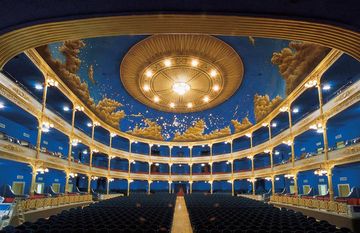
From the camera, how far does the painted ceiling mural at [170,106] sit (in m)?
22.8

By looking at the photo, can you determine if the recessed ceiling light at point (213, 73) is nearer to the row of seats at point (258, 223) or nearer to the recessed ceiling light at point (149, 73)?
the recessed ceiling light at point (149, 73)

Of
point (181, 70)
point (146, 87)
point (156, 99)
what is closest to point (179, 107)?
point (156, 99)

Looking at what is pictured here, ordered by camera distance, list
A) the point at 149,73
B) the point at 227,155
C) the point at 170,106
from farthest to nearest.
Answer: the point at 170,106, the point at 227,155, the point at 149,73

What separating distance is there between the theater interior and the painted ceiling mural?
0.19 meters

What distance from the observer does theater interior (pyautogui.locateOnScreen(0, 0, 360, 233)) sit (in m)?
6.23

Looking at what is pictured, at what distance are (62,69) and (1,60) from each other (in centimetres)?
1627

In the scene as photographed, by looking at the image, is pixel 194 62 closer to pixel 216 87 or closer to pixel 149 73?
pixel 149 73

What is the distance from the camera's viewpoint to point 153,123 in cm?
4638

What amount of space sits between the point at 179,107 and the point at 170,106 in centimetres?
164

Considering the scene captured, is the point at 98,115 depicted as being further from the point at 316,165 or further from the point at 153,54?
the point at 316,165

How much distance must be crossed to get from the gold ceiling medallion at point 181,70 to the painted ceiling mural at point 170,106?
793 millimetres

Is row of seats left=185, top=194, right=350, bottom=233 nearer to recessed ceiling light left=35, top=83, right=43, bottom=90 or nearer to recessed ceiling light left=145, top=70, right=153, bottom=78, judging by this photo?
recessed ceiling light left=35, top=83, right=43, bottom=90

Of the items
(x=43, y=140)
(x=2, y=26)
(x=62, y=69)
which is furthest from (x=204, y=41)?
(x=2, y=26)

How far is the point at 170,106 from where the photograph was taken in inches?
1731
